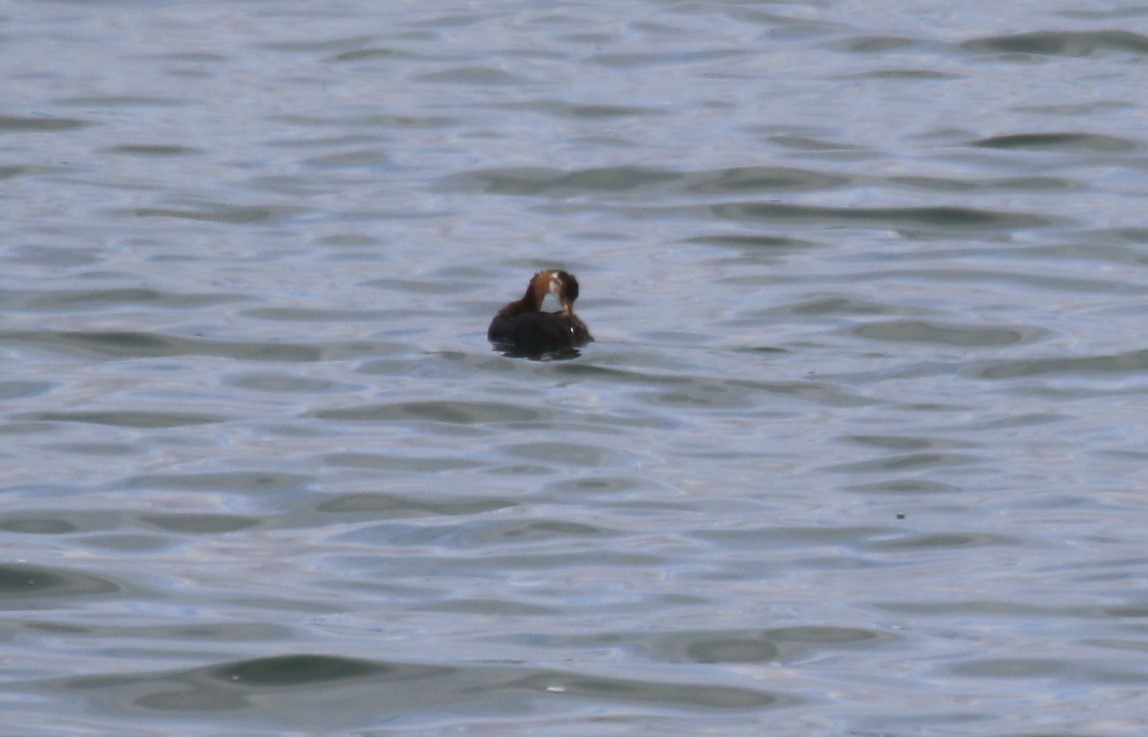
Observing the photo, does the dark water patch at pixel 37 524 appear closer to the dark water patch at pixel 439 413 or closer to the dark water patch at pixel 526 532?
the dark water patch at pixel 526 532

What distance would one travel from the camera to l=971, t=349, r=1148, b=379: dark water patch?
12.2 metres

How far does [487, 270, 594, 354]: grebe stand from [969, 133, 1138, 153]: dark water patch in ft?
20.2

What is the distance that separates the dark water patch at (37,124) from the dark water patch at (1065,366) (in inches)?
357

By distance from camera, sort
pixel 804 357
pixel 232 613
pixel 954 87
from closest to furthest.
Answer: pixel 232 613 < pixel 804 357 < pixel 954 87

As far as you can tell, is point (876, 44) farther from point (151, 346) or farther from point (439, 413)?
point (439, 413)

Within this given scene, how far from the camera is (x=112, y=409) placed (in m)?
11.5

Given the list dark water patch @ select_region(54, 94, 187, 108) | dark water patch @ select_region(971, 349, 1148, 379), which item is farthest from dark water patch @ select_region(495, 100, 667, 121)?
dark water patch @ select_region(971, 349, 1148, 379)

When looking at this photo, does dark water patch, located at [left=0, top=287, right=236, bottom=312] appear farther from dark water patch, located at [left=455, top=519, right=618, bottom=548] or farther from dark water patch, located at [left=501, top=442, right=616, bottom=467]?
dark water patch, located at [left=455, top=519, right=618, bottom=548]

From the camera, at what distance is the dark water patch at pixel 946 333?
12875 millimetres

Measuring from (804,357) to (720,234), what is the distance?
10.8ft

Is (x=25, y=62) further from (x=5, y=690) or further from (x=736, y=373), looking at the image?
(x=5, y=690)

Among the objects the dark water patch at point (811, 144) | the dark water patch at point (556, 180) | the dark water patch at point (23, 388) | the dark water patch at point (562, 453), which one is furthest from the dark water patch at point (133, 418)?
the dark water patch at point (811, 144)

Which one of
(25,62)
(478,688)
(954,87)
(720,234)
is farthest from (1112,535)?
(25,62)

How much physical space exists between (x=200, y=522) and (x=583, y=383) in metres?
3.00
